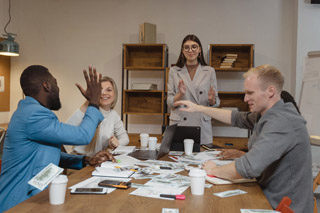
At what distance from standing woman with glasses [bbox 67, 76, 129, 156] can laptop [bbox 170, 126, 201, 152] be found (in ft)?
1.41

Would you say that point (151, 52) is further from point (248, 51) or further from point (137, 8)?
point (248, 51)

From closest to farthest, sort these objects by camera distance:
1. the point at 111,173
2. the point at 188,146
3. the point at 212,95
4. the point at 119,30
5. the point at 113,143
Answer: the point at 111,173
the point at 188,146
the point at 113,143
the point at 212,95
the point at 119,30

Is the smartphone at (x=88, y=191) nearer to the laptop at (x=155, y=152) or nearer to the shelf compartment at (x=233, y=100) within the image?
the laptop at (x=155, y=152)

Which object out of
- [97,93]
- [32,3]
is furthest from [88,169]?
[32,3]

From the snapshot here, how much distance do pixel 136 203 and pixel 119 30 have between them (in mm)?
3987

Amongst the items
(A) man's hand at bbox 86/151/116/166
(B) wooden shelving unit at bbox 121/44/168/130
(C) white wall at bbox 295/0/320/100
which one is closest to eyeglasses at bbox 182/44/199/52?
(A) man's hand at bbox 86/151/116/166

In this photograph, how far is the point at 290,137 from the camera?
1391 mm

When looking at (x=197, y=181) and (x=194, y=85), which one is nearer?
(x=197, y=181)

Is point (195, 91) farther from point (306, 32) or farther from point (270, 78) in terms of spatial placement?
point (306, 32)

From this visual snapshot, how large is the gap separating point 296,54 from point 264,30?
23.3 inches

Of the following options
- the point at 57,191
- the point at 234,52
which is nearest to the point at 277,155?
the point at 57,191

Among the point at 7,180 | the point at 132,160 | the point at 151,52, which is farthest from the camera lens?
the point at 151,52

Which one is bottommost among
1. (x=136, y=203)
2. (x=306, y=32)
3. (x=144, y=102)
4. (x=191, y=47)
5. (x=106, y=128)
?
(x=136, y=203)

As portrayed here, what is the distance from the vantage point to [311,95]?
3336mm
